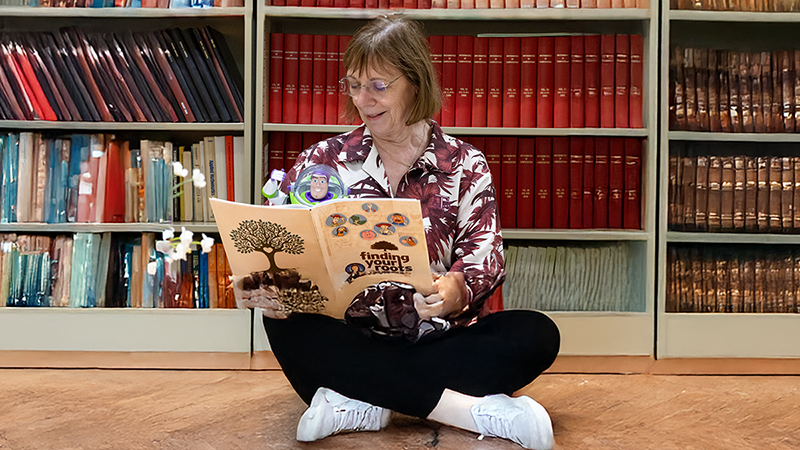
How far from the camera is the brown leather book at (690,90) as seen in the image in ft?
7.27

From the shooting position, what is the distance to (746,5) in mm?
2217

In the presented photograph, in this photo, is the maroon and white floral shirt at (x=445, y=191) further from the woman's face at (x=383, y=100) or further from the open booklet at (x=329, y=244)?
the open booklet at (x=329, y=244)

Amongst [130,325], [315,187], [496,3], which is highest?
[496,3]

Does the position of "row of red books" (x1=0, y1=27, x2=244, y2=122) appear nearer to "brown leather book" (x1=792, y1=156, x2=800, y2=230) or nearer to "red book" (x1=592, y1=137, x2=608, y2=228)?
"red book" (x1=592, y1=137, x2=608, y2=228)

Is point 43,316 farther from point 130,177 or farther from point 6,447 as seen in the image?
point 6,447

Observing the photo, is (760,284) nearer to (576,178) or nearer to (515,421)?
(576,178)

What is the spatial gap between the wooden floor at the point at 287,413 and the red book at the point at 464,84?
2.71 ft

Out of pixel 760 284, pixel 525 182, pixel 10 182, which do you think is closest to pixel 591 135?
pixel 525 182

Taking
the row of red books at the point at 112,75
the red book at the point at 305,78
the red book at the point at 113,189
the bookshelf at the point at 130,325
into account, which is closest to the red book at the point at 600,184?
the red book at the point at 305,78

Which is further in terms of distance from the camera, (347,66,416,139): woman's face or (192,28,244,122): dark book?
(192,28,244,122): dark book

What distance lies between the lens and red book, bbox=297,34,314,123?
87.6 inches

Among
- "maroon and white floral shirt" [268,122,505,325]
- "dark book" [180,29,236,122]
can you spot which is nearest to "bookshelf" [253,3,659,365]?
"dark book" [180,29,236,122]

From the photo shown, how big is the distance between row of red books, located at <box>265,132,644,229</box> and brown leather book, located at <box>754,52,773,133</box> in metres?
0.38

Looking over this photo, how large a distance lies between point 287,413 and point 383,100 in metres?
0.75
